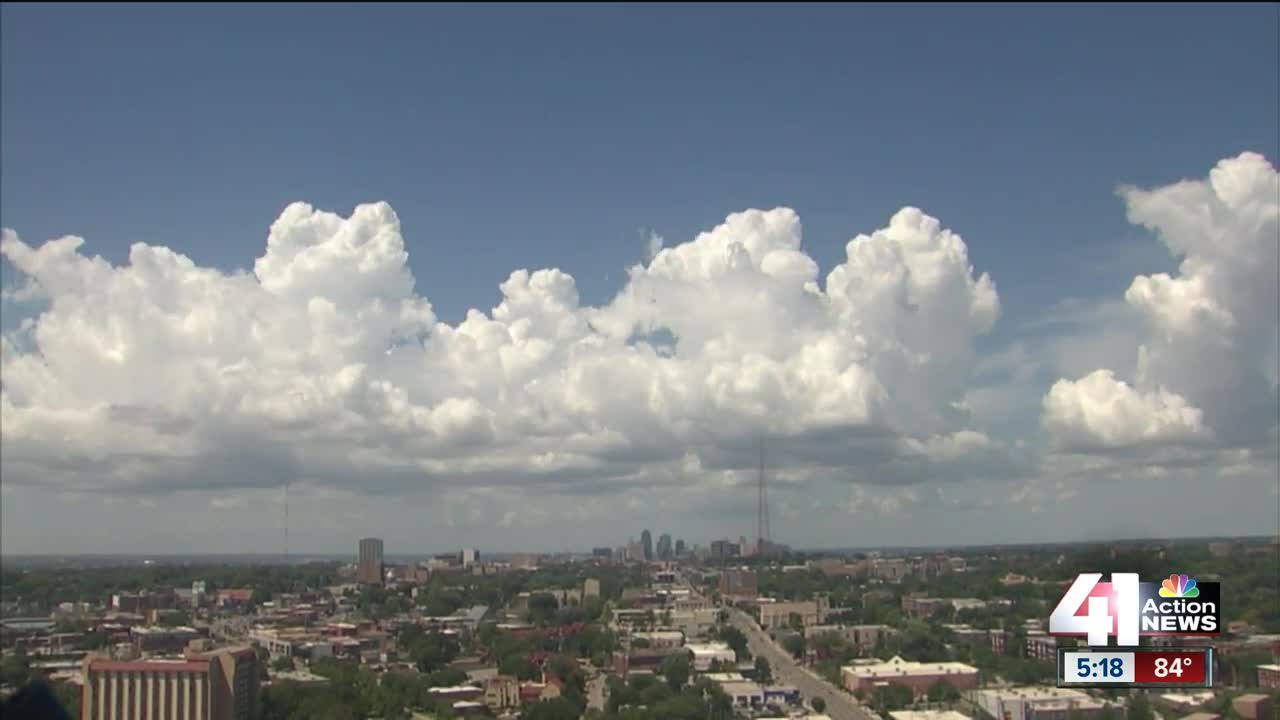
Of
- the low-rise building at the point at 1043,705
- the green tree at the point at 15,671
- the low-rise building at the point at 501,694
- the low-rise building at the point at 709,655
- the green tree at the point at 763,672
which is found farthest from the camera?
the low-rise building at the point at 709,655

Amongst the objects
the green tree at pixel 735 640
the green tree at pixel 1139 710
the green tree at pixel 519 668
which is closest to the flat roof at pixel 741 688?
the green tree at pixel 519 668

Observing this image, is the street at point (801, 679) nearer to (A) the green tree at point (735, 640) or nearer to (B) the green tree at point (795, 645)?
(B) the green tree at point (795, 645)

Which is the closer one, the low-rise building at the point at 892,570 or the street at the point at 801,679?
the street at the point at 801,679

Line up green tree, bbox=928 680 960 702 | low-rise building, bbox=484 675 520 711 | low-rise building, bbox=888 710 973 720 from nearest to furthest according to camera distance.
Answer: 1. low-rise building, bbox=888 710 973 720
2. low-rise building, bbox=484 675 520 711
3. green tree, bbox=928 680 960 702

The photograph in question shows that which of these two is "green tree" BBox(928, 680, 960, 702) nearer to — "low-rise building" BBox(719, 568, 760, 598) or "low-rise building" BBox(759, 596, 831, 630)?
"low-rise building" BBox(759, 596, 831, 630)

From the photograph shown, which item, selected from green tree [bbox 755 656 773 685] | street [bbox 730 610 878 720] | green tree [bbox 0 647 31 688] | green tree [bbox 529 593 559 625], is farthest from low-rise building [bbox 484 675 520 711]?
green tree [bbox 529 593 559 625]

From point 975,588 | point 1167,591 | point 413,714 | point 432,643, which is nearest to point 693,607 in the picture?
point 975,588

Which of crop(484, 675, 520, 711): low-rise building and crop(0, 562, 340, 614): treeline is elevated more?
crop(484, 675, 520, 711): low-rise building
